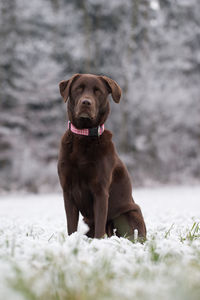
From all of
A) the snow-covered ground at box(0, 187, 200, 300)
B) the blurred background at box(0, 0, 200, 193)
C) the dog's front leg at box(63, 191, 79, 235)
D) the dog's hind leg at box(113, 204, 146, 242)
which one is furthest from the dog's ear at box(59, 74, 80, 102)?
the blurred background at box(0, 0, 200, 193)

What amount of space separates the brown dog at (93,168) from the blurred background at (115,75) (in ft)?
43.4

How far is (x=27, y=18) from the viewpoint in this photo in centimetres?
1900

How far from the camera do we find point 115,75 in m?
19.8

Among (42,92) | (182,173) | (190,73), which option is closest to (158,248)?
(42,92)

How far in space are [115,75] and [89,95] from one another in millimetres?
16621

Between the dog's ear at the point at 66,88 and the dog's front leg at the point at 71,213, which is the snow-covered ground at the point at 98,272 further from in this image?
the dog's ear at the point at 66,88

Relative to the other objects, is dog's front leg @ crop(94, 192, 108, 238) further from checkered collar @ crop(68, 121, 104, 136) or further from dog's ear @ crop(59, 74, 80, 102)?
dog's ear @ crop(59, 74, 80, 102)

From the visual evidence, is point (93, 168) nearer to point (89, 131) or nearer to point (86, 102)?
point (89, 131)

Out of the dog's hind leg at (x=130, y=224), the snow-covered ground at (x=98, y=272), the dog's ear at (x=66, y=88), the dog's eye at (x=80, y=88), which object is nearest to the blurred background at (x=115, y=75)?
the dog's hind leg at (x=130, y=224)

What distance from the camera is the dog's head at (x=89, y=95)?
3.59 meters

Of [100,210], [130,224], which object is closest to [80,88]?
[100,210]

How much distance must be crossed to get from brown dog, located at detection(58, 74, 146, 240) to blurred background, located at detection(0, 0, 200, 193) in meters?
13.2

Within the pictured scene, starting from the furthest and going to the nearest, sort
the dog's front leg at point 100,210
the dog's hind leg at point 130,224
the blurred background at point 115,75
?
the blurred background at point 115,75 < the dog's hind leg at point 130,224 < the dog's front leg at point 100,210

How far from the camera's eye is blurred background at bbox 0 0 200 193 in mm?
18109
